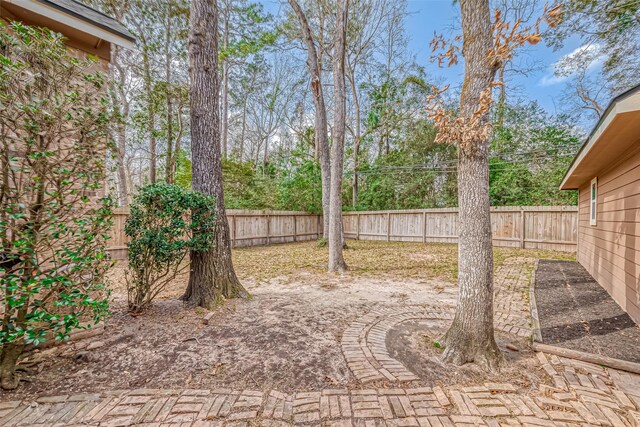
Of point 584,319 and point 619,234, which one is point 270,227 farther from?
point 619,234

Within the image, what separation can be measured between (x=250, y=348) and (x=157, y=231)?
1.89 meters

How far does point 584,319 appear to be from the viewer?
331 cm

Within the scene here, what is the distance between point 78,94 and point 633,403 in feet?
16.3

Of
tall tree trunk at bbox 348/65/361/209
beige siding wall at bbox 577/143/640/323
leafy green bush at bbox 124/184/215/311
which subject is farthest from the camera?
A: tall tree trunk at bbox 348/65/361/209

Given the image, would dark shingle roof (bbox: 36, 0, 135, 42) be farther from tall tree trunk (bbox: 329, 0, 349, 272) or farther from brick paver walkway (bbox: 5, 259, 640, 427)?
tall tree trunk (bbox: 329, 0, 349, 272)

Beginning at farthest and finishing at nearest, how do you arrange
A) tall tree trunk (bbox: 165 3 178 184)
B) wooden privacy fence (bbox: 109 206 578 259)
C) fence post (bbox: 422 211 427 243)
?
fence post (bbox: 422 211 427 243), tall tree trunk (bbox: 165 3 178 184), wooden privacy fence (bbox: 109 206 578 259)

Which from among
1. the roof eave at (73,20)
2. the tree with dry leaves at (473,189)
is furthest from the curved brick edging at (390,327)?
the roof eave at (73,20)

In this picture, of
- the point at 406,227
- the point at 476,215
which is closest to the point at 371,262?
the point at 476,215

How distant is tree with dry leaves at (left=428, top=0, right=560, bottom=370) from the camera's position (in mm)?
2334

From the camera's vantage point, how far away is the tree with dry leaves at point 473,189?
2334 mm

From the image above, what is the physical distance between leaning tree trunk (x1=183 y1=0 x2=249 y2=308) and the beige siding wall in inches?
209

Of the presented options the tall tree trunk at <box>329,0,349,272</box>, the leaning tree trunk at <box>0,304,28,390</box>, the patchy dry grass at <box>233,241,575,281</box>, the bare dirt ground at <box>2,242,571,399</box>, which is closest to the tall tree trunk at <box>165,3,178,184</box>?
the patchy dry grass at <box>233,241,575,281</box>

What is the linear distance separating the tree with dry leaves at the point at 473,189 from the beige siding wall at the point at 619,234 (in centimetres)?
244

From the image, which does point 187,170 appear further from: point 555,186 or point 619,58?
point 619,58
